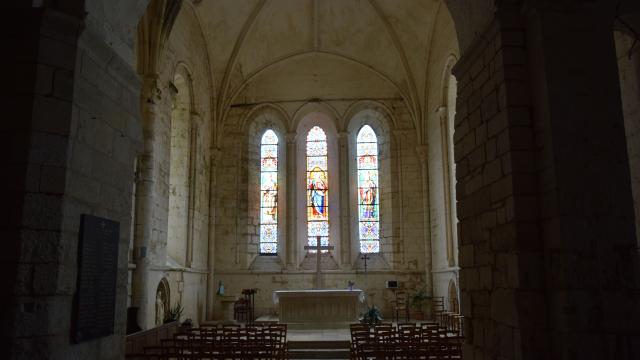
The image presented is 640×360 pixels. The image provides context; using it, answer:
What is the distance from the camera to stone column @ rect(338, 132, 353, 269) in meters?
16.8

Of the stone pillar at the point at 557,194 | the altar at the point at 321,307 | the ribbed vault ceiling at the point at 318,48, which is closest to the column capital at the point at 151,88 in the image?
the ribbed vault ceiling at the point at 318,48

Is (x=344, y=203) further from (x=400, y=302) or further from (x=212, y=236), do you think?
(x=212, y=236)

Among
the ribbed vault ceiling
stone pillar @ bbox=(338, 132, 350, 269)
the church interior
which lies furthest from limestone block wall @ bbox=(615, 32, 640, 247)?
stone pillar @ bbox=(338, 132, 350, 269)

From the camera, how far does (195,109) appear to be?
47.3 feet

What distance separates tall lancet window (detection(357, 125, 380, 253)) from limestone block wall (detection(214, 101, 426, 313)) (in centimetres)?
27

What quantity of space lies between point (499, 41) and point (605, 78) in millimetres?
922

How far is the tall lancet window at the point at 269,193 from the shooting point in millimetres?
17266

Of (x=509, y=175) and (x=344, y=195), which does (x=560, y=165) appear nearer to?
(x=509, y=175)

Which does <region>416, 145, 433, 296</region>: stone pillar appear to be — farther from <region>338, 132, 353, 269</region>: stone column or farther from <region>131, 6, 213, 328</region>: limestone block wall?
<region>131, 6, 213, 328</region>: limestone block wall

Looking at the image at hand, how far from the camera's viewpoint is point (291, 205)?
17.2 meters

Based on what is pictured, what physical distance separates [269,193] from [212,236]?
2452 millimetres

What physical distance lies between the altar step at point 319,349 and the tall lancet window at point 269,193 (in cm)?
698

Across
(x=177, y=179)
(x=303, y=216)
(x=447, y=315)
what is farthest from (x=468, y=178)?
(x=303, y=216)

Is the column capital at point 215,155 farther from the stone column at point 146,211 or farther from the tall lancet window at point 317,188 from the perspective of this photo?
the stone column at point 146,211
